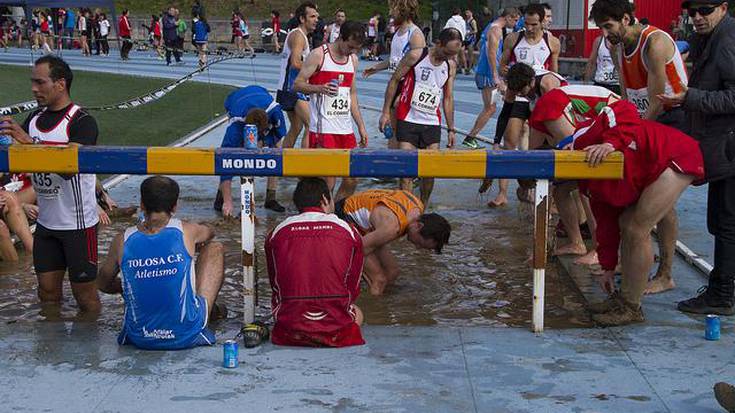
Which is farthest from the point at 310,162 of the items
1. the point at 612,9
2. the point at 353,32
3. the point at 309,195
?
the point at 353,32

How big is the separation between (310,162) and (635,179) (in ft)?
6.03

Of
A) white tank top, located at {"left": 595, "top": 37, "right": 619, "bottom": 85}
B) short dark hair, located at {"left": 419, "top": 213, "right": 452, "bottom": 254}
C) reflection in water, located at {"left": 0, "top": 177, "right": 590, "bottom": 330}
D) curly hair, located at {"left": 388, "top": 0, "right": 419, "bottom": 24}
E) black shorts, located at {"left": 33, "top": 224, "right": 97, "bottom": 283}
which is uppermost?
curly hair, located at {"left": 388, "top": 0, "right": 419, "bottom": 24}

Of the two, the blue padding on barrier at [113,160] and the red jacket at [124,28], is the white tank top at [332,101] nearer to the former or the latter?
the blue padding on barrier at [113,160]

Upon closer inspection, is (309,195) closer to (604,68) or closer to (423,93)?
(423,93)

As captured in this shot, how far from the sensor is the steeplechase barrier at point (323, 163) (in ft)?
19.2

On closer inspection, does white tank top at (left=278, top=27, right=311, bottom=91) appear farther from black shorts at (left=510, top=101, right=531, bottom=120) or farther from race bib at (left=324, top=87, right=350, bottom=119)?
black shorts at (left=510, top=101, right=531, bottom=120)

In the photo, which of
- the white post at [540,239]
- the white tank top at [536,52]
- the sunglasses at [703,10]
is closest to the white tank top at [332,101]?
the white tank top at [536,52]

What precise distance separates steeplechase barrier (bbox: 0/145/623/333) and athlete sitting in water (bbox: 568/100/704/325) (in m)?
0.20

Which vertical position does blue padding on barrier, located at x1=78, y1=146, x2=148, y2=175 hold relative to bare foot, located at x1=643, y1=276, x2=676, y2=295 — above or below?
above

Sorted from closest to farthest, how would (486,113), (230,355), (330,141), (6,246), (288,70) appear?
1. (230,355)
2. (6,246)
3. (330,141)
4. (288,70)
5. (486,113)

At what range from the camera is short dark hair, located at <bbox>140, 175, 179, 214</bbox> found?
5.52 metres

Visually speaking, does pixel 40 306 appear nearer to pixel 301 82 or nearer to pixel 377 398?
pixel 377 398

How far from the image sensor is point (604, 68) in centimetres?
1155

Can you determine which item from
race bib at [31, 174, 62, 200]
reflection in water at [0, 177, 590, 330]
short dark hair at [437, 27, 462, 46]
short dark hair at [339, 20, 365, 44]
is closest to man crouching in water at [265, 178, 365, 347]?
reflection in water at [0, 177, 590, 330]
